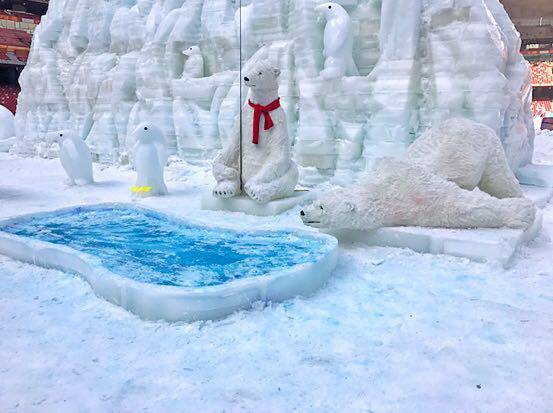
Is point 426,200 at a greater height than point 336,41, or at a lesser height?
lesser

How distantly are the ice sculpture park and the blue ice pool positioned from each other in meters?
0.02

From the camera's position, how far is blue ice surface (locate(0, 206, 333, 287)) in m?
2.47

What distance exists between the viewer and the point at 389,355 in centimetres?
177

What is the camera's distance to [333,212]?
Answer: 302 centimetres

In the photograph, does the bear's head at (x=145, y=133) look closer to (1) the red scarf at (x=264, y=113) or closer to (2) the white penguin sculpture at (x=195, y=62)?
(1) the red scarf at (x=264, y=113)

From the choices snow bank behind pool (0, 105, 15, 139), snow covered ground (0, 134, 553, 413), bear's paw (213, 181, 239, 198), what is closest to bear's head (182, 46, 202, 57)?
bear's paw (213, 181, 239, 198)

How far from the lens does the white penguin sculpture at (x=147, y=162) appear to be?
494cm

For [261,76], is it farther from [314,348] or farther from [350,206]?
[314,348]

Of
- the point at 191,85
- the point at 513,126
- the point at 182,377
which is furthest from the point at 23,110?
the point at 182,377

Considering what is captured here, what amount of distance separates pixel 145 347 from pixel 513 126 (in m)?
4.58

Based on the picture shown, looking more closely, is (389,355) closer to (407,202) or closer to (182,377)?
(182,377)

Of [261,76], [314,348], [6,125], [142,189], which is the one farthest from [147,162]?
[6,125]

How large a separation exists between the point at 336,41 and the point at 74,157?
3394 mm

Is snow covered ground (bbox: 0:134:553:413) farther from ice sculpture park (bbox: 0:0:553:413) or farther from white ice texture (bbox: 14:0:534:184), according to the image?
white ice texture (bbox: 14:0:534:184)
